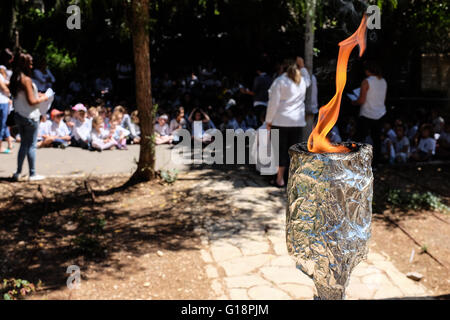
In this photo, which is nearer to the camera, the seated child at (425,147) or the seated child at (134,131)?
the seated child at (425,147)

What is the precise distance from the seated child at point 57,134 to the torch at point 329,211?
26.7 feet

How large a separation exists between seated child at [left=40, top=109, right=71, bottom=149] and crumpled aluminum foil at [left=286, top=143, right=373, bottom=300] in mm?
8147

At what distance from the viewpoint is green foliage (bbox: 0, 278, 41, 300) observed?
3775 millimetres

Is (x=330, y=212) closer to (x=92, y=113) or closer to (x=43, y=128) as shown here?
(x=43, y=128)

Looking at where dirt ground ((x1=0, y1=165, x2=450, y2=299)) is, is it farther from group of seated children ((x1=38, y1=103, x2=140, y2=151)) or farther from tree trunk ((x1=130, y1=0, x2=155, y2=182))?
group of seated children ((x1=38, y1=103, x2=140, y2=151))

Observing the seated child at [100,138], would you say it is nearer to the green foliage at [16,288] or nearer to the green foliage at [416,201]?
the green foliage at [16,288]

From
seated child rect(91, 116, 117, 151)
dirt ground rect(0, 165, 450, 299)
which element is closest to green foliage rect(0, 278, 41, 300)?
dirt ground rect(0, 165, 450, 299)

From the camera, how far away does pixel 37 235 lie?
512cm

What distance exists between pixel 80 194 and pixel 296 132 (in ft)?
10.3

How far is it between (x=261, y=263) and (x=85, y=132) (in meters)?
5.67

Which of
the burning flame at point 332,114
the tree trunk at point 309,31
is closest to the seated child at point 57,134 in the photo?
the tree trunk at point 309,31

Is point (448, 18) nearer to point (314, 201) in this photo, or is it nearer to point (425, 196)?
point (425, 196)

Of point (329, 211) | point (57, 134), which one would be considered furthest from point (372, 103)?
point (329, 211)

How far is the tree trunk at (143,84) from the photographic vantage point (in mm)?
6238
